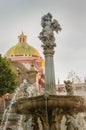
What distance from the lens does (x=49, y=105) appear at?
46.6ft

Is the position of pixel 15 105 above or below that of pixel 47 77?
below

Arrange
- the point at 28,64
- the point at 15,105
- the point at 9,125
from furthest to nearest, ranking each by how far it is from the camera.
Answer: the point at 28,64 < the point at 9,125 < the point at 15,105

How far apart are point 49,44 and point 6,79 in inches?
1117

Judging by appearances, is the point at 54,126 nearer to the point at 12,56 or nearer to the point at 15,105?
the point at 15,105

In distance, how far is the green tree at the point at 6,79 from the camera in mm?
43062

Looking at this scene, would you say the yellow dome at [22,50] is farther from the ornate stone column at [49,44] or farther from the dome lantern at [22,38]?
the ornate stone column at [49,44]

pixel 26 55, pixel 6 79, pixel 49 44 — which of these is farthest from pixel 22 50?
pixel 49 44

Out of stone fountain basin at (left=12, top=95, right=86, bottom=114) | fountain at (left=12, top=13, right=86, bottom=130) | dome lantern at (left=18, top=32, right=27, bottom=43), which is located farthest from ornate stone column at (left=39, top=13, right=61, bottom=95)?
dome lantern at (left=18, top=32, right=27, bottom=43)

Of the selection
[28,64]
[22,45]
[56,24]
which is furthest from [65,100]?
[22,45]

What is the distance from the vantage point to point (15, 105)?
A: 15.1 m

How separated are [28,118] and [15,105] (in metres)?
0.89

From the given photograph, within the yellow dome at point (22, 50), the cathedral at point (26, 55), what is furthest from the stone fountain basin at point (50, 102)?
the yellow dome at point (22, 50)

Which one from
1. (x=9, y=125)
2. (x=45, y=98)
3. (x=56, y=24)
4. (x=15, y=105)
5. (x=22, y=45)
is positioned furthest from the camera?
(x=22, y=45)

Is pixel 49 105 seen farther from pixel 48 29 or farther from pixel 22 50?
A: pixel 22 50
